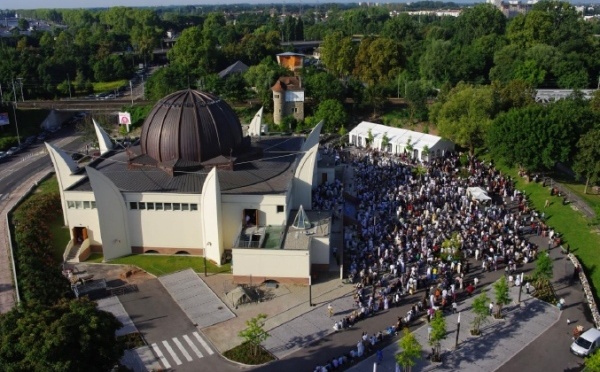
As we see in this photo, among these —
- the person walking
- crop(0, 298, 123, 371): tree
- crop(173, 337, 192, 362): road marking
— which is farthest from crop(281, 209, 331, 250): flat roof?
crop(0, 298, 123, 371): tree

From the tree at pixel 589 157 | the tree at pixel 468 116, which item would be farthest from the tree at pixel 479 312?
the tree at pixel 468 116

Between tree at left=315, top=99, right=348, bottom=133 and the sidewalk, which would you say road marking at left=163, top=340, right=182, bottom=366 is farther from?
tree at left=315, top=99, right=348, bottom=133

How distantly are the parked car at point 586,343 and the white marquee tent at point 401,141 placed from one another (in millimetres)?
32897

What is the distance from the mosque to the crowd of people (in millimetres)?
4220

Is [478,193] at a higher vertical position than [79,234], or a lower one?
higher

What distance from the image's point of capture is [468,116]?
202 feet

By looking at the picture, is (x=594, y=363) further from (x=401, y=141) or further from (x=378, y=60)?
(x=378, y=60)

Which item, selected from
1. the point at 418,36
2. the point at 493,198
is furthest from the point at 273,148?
the point at 418,36

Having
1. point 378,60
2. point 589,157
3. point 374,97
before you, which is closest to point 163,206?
point 589,157

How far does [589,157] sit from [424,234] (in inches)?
735

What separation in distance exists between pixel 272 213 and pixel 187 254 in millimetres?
7323

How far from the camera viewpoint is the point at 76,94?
339 feet

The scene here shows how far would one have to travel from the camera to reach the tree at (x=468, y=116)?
197 ft

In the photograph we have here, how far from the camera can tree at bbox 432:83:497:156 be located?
60062 mm
